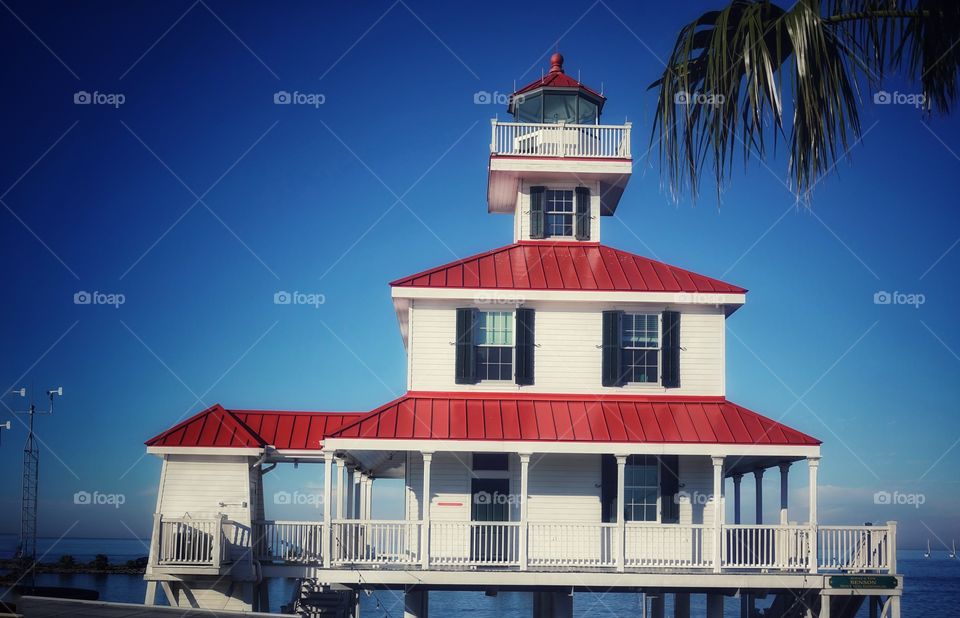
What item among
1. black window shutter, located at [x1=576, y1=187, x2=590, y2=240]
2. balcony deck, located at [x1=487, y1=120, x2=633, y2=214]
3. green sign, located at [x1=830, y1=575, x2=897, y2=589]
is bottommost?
green sign, located at [x1=830, y1=575, x2=897, y2=589]

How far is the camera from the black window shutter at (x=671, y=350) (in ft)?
78.4

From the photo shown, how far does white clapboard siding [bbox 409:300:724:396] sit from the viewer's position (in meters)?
24.0

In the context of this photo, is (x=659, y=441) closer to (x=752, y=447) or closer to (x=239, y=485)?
(x=752, y=447)

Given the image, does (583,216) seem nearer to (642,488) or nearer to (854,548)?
(642,488)

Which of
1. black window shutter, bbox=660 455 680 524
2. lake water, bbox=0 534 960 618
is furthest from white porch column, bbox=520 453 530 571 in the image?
lake water, bbox=0 534 960 618

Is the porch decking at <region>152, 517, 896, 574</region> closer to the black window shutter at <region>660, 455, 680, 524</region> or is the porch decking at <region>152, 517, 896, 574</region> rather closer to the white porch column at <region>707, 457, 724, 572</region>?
the white porch column at <region>707, 457, 724, 572</region>

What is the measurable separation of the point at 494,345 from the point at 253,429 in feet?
21.5

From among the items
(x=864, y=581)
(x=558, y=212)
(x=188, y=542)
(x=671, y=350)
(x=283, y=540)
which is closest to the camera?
(x=864, y=581)

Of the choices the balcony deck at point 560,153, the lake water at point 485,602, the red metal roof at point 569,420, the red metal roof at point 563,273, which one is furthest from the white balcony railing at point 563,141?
the lake water at point 485,602

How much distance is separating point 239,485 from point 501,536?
642 cm

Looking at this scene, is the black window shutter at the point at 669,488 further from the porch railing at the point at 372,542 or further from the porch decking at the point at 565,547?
→ the porch railing at the point at 372,542

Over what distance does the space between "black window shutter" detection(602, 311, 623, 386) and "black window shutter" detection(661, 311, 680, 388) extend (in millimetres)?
1138

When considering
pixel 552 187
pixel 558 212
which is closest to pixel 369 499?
pixel 558 212

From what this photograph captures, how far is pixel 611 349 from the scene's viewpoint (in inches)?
939
